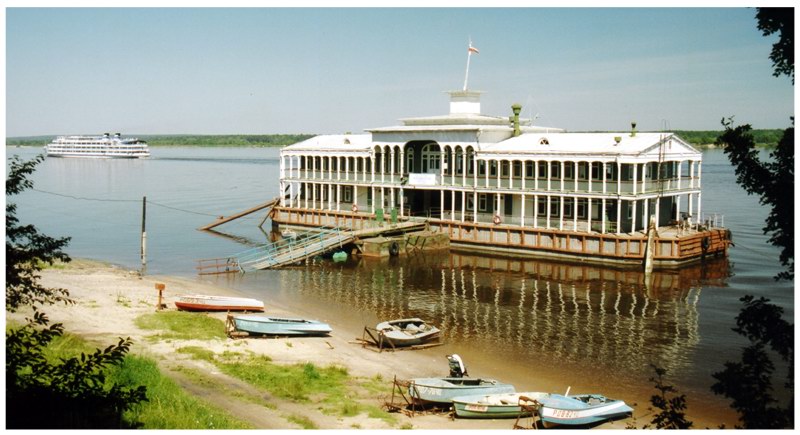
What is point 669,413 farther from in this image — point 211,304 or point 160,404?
point 211,304

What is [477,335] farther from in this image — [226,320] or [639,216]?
[639,216]

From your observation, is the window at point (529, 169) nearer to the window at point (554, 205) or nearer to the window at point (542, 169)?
the window at point (542, 169)

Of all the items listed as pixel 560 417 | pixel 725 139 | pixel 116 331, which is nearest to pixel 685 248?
pixel 560 417

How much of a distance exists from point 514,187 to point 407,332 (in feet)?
83.2

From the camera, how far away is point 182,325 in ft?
99.8

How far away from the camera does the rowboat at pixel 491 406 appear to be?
20859 mm

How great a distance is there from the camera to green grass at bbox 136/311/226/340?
28781mm

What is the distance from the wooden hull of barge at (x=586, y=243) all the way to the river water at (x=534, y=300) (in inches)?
47.8

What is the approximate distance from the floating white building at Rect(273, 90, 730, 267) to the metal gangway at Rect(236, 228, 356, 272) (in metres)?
5.08

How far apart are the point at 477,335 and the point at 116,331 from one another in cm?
1341

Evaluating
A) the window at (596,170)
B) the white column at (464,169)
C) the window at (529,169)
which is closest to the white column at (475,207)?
the white column at (464,169)

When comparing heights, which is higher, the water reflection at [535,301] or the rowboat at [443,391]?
the rowboat at [443,391]

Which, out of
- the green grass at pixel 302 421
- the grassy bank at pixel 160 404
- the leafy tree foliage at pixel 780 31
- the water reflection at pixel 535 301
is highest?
the leafy tree foliage at pixel 780 31

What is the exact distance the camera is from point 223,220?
2662 inches
